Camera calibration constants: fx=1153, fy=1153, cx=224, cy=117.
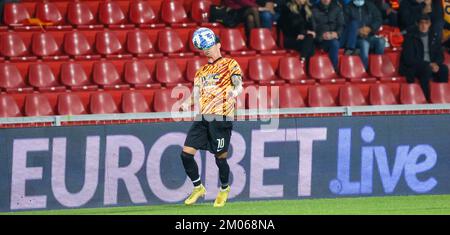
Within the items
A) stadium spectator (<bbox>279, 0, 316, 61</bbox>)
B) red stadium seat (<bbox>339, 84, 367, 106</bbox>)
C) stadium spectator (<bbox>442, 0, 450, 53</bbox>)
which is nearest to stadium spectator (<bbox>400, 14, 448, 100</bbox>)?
stadium spectator (<bbox>442, 0, 450, 53</bbox>)

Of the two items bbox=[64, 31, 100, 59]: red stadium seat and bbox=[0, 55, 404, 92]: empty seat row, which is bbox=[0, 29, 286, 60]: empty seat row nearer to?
bbox=[64, 31, 100, 59]: red stadium seat

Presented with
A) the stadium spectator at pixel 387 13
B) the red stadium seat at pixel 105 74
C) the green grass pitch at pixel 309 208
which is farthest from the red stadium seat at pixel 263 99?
the stadium spectator at pixel 387 13

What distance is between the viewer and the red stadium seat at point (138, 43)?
20.2 meters

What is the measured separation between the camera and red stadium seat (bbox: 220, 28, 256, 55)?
2067cm

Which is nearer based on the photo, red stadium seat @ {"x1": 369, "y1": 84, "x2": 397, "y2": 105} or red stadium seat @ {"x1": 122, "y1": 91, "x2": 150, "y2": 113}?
red stadium seat @ {"x1": 122, "y1": 91, "x2": 150, "y2": 113}

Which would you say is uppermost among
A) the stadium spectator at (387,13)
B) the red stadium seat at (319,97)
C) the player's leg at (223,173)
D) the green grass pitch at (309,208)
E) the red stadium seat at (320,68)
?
the stadium spectator at (387,13)

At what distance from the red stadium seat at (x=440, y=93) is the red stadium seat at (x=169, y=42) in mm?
4520

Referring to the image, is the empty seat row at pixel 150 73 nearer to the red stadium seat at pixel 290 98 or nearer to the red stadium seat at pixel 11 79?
the red stadium seat at pixel 11 79

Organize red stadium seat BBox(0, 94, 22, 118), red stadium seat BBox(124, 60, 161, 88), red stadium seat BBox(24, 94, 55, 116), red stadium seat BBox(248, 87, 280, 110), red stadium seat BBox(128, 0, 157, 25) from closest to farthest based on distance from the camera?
red stadium seat BBox(0, 94, 22, 118), red stadium seat BBox(24, 94, 55, 116), red stadium seat BBox(248, 87, 280, 110), red stadium seat BBox(124, 60, 161, 88), red stadium seat BBox(128, 0, 157, 25)

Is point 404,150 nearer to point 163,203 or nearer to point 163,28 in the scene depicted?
point 163,203

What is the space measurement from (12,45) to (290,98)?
4.85 metres

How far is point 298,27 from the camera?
20.7 meters

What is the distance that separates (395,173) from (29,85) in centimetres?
631

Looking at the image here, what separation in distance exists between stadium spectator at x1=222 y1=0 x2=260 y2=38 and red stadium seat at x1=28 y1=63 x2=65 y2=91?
Result: 3.60 metres
